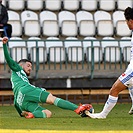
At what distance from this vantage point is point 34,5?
78.6 ft

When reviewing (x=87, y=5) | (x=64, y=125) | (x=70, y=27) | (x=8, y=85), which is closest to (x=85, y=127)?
(x=64, y=125)

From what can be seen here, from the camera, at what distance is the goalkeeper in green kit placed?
1416 centimetres

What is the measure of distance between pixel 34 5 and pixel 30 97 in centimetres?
994

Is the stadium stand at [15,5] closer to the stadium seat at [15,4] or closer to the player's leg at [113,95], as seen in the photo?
the stadium seat at [15,4]

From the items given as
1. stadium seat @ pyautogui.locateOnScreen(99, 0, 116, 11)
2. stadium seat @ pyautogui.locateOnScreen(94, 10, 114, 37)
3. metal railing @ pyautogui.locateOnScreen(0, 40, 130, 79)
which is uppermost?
stadium seat @ pyautogui.locateOnScreen(99, 0, 116, 11)

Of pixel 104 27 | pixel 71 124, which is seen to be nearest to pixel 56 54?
pixel 104 27

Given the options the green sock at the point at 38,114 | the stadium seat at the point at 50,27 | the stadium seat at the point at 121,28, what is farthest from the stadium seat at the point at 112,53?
the green sock at the point at 38,114

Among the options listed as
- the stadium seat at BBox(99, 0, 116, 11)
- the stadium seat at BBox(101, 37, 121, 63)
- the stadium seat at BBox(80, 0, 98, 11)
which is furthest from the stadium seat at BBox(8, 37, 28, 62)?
the stadium seat at BBox(99, 0, 116, 11)

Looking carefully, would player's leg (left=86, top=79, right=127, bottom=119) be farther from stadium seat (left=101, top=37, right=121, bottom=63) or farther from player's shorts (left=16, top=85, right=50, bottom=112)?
stadium seat (left=101, top=37, right=121, bottom=63)

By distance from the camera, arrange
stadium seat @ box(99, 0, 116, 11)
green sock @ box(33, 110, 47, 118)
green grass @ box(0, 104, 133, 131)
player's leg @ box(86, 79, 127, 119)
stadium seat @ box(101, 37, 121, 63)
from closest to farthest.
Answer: green grass @ box(0, 104, 133, 131)
player's leg @ box(86, 79, 127, 119)
green sock @ box(33, 110, 47, 118)
stadium seat @ box(101, 37, 121, 63)
stadium seat @ box(99, 0, 116, 11)

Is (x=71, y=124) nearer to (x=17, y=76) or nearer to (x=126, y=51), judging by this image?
(x=17, y=76)

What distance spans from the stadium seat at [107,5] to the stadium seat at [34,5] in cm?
184

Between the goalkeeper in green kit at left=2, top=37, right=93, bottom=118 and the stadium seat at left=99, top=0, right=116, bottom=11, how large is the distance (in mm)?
9916

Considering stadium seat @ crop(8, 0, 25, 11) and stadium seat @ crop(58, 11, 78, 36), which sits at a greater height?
stadium seat @ crop(8, 0, 25, 11)
